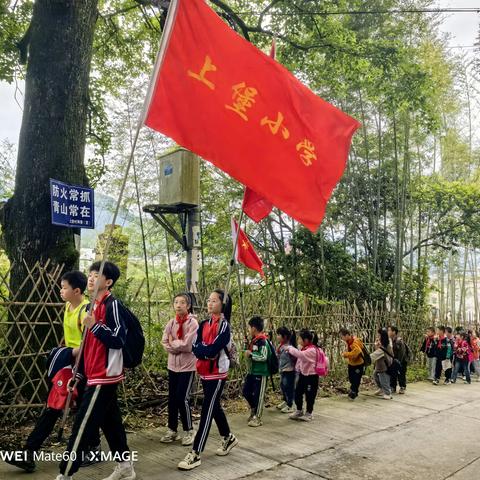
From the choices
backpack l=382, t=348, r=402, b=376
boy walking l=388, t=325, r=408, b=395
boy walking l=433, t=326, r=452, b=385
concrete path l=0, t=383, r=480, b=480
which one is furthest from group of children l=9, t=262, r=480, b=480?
boy walking l=433, t=326, r=452, b=385

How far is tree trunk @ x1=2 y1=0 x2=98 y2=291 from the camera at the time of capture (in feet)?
14.8

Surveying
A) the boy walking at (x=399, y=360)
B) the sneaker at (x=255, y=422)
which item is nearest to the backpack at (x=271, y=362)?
the sneaker at (x=255, y=422)

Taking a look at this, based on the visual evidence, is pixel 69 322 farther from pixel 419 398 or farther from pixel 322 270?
pixel 322 270

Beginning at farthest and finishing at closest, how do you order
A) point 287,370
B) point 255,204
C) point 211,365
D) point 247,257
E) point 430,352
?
point 430,352 < point 287,370 < point 247,257 < point 255,204 < point 211,365

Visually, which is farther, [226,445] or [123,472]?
[226,445]

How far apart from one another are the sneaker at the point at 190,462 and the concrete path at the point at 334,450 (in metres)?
0.04

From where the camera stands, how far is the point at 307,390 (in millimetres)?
5359

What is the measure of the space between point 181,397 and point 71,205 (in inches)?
84.1

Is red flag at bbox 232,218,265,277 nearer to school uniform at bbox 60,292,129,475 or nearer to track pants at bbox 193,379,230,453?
track pants at bbox 193,379,230,453

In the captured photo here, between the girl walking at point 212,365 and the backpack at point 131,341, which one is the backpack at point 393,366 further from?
the backpack at point 131,341

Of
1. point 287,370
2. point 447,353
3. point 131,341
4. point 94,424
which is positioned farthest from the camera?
point 447,353

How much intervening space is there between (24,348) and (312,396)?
10.2ft

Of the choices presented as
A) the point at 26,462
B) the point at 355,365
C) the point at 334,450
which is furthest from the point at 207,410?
the point at 355,365

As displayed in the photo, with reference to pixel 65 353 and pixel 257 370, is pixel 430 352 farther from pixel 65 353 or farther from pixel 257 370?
pixel 65 353
